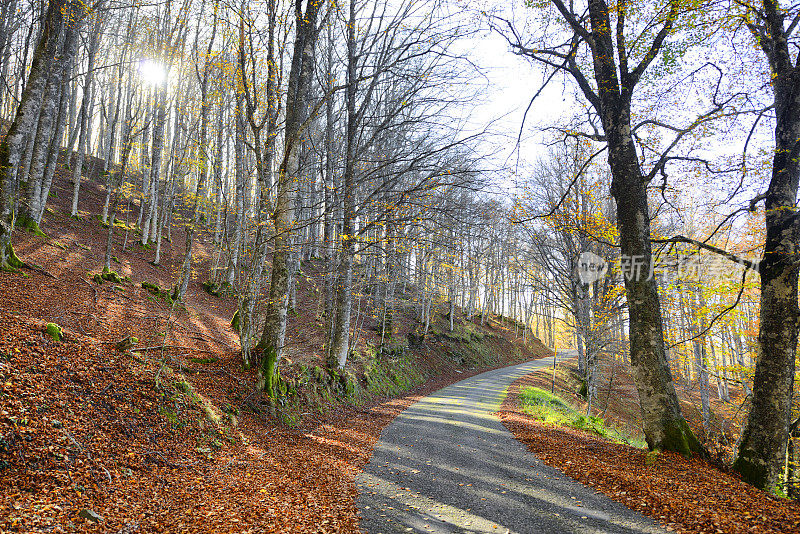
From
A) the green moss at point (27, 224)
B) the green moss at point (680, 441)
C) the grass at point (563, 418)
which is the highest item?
the green moss at point (27, 224)

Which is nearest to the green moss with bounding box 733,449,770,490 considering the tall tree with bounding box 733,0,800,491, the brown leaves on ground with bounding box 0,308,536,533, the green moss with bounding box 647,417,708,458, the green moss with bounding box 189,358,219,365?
the tall tree with bounding box 733,0,800,491

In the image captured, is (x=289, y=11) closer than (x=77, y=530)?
No

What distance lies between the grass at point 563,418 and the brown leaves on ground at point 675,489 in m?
1.91

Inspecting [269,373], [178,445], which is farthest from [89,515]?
[269,373]

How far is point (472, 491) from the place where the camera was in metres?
4.76

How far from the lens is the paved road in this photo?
3.83m

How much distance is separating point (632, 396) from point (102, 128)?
43.6 meters

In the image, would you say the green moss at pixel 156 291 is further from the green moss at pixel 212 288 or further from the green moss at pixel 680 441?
the green moss at pixel 680 441

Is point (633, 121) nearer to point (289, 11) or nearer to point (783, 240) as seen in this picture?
point (783, 240)

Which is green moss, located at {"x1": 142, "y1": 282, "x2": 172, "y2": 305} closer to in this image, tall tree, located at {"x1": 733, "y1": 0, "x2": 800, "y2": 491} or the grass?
the grass

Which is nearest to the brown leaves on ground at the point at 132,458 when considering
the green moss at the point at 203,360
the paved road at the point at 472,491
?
the paved road at the point at 472,491

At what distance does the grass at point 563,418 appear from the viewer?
8.48m

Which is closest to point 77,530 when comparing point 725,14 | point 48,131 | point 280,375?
point 280,375

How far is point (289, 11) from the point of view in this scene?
772 cm
